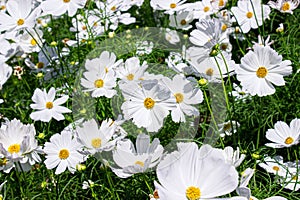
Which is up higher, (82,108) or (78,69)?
(78,69)

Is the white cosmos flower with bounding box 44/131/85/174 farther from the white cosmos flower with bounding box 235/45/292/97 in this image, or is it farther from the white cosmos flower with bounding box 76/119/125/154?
the white cosmos flower with bounding box 235/45/292/97

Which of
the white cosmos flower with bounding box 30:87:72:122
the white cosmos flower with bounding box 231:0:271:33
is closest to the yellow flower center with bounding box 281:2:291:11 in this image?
the white cosmos flower with bounding box 231:0:271:33

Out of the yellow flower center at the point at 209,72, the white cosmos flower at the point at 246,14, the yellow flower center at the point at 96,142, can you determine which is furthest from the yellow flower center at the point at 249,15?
the yellow flower center at the point at 96,142

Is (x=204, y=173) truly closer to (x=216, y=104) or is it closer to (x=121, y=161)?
(x=121, y=161)

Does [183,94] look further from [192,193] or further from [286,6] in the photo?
[286,6]

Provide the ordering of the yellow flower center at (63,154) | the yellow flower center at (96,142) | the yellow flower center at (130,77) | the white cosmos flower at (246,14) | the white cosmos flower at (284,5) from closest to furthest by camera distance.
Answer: the yellow flower center at (96,142)
the yellow flower center at (63,154)
the yellow flower center at (130,77)
the white cosmos flower at (284,5)
the white cosmos flower at (246,14)

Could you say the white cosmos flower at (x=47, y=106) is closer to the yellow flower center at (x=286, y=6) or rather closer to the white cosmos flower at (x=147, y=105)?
the white cosmos flower at (x=147, y=105)

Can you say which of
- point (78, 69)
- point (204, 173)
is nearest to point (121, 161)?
point (204, 173)

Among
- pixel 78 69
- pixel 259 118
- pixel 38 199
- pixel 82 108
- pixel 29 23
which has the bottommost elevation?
pixel 38 199
